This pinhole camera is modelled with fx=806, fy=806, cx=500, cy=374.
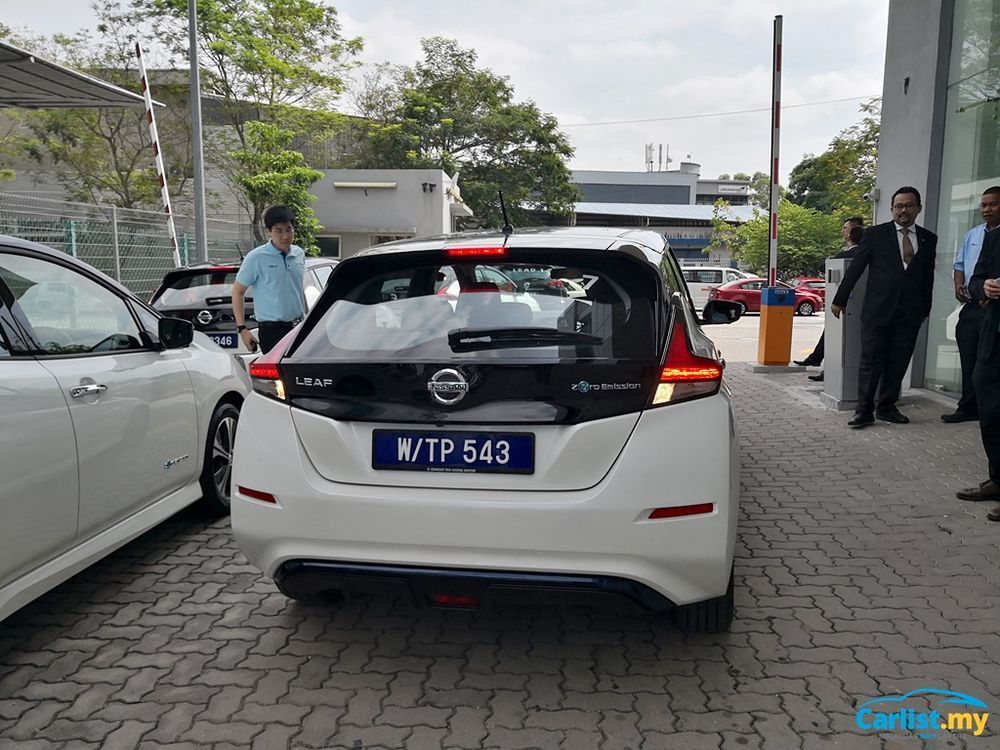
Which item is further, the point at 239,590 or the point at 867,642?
the point at 239,590

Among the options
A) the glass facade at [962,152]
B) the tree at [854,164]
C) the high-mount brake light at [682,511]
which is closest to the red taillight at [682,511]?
the high-mount brake light at [682,511]

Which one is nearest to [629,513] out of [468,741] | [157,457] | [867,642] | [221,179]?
[468,741]

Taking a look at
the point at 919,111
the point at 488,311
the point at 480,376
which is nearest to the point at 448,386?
the point at 480,376

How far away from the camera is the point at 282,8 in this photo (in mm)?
24516

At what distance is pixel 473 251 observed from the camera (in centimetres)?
287

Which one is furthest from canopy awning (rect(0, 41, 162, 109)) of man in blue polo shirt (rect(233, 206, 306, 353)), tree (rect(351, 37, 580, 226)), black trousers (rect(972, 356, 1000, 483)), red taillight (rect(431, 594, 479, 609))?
tree (rect(351, 37, 580, 226))

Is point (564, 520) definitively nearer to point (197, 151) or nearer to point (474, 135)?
point (197, 151)

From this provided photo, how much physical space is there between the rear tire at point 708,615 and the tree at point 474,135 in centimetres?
4030

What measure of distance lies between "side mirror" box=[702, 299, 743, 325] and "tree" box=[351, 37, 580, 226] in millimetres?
38003

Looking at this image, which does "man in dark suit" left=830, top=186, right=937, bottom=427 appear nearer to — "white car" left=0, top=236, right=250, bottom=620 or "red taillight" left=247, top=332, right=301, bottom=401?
"white car" left=0, top=236, right=250, bottom=620

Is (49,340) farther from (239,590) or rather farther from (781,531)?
(781,531)

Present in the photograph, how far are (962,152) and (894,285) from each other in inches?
93.7

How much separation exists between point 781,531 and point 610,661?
1836mm

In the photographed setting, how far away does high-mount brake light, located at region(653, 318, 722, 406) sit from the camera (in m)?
2.56
